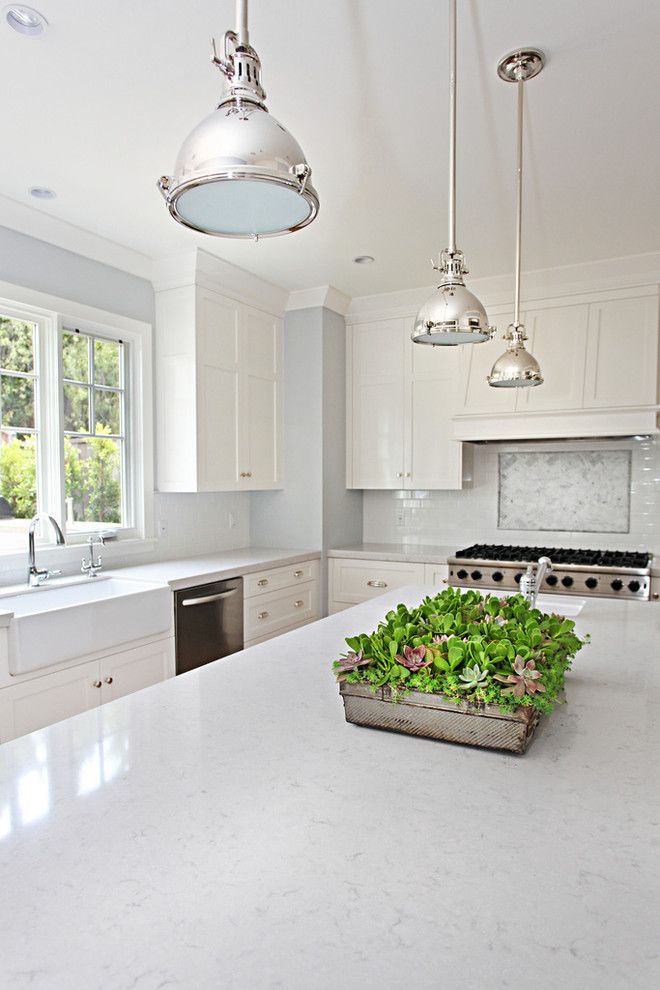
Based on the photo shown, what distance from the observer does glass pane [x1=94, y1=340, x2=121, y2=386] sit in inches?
143

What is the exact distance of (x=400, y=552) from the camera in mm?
4371

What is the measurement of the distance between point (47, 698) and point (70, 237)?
7.27 feet

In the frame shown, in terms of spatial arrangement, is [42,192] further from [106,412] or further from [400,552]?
[400,552]

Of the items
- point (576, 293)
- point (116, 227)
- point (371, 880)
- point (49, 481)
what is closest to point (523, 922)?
point (371, 880)

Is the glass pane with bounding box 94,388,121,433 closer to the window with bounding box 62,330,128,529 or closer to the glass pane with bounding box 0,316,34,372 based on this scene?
the window with bounding box 62,330,128,529

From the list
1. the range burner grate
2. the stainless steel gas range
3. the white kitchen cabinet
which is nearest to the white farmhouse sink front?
the white kitchen cabinet

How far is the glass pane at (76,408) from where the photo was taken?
3.47m

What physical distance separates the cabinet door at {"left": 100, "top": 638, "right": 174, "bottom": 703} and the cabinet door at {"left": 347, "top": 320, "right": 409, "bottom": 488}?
2.01m

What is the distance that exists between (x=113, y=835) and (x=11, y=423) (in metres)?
2.70

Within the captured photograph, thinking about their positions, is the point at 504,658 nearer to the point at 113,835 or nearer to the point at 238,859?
the point at 238,859

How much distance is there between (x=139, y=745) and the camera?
4.00ft

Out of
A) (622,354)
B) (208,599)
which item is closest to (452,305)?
(208,599)

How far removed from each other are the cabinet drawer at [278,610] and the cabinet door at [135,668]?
26.7 inches

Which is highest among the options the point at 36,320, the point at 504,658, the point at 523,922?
the point at 36,320
